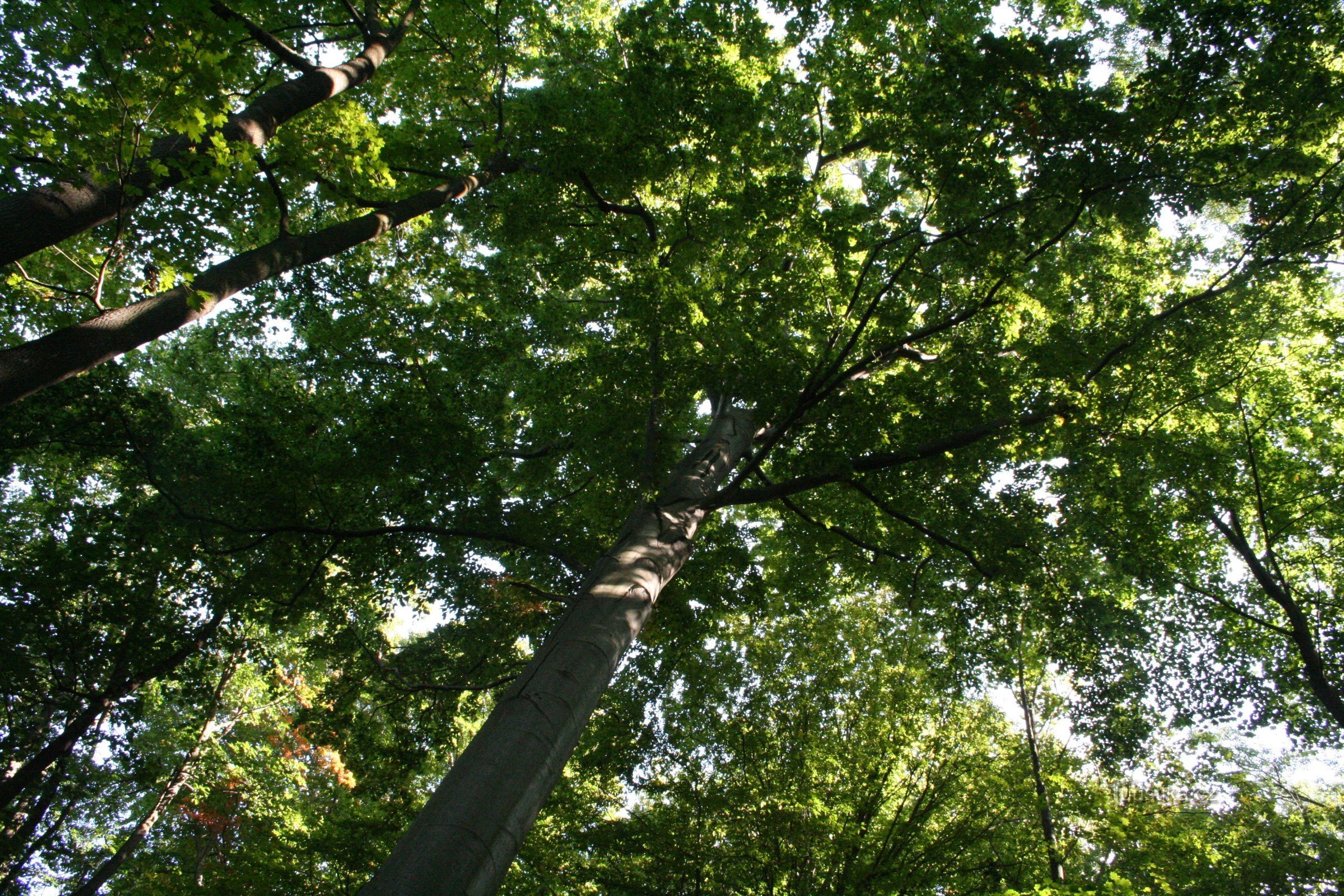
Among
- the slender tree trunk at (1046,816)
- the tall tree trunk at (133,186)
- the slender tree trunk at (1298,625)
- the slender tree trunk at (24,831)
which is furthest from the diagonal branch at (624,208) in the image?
the slender tree trunk at (24,831)

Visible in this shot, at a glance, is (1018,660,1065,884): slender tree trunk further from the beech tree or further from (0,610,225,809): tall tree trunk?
(0,610,225,809): tall tree trunk

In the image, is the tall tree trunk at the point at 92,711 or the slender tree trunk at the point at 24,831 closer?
the tall tree trunk at the point at 92,711

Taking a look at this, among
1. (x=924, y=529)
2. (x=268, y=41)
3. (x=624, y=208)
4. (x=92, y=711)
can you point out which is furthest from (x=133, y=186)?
(x=92, y=711)

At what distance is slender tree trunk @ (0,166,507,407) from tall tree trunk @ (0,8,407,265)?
1.51ft

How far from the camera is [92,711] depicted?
7.36 meters

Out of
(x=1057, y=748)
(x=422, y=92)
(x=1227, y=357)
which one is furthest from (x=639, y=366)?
(x=1057, y=748)

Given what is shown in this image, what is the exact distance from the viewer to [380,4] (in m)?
7.46

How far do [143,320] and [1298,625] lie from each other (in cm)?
1281

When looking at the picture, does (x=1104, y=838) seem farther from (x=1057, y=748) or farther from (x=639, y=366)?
(x=639, y=366)

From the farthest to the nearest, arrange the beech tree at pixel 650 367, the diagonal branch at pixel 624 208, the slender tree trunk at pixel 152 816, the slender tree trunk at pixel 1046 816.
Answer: the slender tree trunk at pixel 152 816, the slender tree trunk at pixel 1046 816, the diagonal branch at pixel 624 208, the beech tree at pixel 650 367

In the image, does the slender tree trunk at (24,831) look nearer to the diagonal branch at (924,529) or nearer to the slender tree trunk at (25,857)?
the slender tree trunk at (25,857)

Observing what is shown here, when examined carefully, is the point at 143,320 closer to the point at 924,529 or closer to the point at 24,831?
the point at 924,529

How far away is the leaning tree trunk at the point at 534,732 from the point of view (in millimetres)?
2842

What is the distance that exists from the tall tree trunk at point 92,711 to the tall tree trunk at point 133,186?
3939mm
